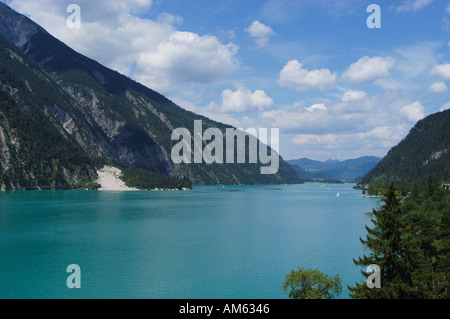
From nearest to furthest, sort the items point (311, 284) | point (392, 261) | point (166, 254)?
1. point (392, 261)
2. point (311, 284)
3. point (166, 254)

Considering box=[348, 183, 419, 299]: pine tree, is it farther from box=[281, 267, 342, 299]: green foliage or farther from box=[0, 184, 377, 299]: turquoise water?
box=[0, 184, 377, 299]: turquoise water

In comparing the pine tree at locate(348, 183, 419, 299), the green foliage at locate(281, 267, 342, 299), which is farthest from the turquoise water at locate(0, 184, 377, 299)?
the pine tree at locate(348, 183, 419, 299)

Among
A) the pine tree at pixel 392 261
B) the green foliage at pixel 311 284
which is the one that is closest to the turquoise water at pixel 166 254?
the green foliage at pixel 311 284

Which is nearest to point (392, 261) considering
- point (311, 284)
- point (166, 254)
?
point (311, 284)

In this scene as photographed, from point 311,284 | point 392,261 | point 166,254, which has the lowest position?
point 166,254

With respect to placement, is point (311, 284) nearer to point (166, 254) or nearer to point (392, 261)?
point (392, 261)

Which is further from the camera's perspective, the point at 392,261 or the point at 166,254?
the point at 166,254

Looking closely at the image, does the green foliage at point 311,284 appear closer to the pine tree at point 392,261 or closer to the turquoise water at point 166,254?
the pine tree at point 392,261

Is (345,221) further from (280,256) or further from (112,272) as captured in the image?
(112,272)

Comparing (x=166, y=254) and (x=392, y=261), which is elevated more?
(x=392, y=261)

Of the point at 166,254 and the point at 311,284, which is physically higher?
the point at 311,284

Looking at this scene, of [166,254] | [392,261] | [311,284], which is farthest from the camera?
[166,254]

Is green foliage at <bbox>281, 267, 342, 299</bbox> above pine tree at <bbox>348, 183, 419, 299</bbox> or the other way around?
the other way around
